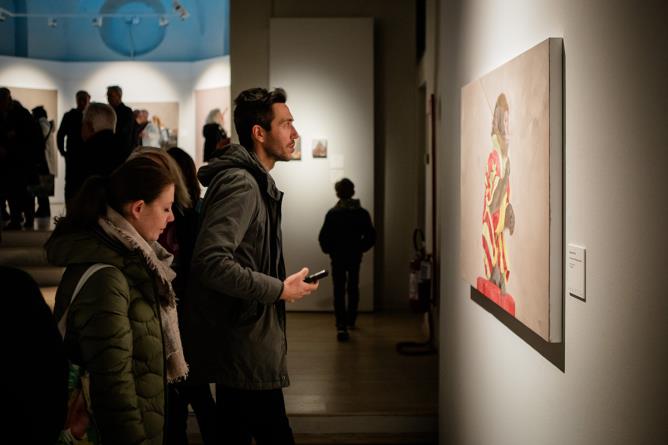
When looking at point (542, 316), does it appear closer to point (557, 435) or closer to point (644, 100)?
point (557, 435)

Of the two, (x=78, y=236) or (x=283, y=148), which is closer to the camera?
(x=78, y=236)

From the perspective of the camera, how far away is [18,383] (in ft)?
4.57

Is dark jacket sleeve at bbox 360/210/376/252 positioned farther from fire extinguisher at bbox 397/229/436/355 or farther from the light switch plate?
the light switch plate

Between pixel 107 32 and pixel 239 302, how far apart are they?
13.7m

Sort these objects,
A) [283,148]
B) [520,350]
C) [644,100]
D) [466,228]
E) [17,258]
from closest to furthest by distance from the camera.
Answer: [644,100]
[520,350]
[283,148]
[466,228]
[17,258]

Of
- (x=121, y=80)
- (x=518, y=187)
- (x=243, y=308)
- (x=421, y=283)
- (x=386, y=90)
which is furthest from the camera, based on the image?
(x=121, y=80)

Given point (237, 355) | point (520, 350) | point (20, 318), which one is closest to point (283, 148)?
point (237, 355)

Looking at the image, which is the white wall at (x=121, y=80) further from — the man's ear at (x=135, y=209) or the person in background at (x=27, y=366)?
the person in background at (x=27, y=366)

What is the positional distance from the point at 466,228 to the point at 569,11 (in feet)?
4.40

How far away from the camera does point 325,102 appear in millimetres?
8812

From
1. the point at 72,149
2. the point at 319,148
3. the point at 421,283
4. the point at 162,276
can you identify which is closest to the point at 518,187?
the point at 162,276

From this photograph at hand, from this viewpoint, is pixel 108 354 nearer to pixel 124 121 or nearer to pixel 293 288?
pixel 293 288

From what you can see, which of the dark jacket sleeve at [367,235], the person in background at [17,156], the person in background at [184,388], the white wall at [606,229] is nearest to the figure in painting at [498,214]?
the white wall at [606,229]

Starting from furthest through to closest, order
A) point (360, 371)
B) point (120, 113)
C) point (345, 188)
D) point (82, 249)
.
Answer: point (120, 113) < point (345, 188) < point (360, 371) < point (82, 249)
